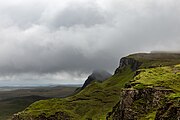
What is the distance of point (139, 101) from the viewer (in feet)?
558

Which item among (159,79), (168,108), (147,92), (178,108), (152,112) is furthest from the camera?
(159,79)

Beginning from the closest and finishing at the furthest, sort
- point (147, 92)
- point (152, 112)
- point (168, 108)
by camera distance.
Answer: point (168, 108) → point (152, 112) → point (147, 92)

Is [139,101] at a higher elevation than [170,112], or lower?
higher

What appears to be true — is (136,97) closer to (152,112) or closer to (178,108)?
(152,112)

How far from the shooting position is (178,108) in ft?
315

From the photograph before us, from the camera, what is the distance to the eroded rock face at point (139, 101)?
538 ft

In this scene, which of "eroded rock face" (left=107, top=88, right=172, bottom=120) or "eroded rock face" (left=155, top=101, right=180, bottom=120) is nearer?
"eroded rock face" (left=155, top=101, right=180, bottom=120)

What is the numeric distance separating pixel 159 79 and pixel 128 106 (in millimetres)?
31467

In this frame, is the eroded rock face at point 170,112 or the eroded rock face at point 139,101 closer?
the eroded rock face at point 170,112

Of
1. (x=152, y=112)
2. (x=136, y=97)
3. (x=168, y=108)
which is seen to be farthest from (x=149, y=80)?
(x=168, y=108)

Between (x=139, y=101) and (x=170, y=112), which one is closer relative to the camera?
(x=170, y=112)

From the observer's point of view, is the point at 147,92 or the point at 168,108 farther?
the point at 147,92

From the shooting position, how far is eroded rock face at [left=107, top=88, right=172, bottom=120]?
16412cm

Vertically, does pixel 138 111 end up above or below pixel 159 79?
below
